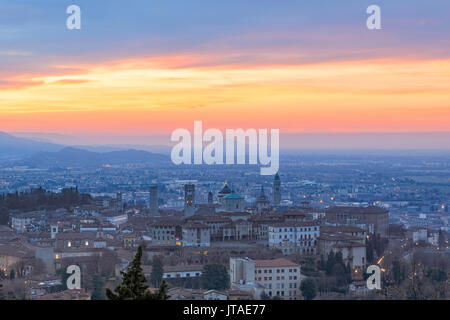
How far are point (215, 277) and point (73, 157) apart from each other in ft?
252

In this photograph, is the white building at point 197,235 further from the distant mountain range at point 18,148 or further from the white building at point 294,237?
the distant mountain range at point 18,148

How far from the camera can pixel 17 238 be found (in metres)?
30.8

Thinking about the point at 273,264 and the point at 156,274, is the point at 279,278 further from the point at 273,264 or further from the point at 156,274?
the point at 156,274

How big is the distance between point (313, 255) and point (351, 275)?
383 centimetres

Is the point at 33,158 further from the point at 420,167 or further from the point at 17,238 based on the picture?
the point at 17,238

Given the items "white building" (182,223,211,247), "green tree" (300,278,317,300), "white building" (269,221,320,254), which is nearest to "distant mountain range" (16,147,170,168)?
"white building" (182,223,211,247)

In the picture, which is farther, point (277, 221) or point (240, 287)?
point (277, 221)

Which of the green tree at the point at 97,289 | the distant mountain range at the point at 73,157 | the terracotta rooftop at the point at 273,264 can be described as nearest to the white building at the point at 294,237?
the terracotta rooftop at the point at 273,264

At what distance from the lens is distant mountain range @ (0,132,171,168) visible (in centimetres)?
8550

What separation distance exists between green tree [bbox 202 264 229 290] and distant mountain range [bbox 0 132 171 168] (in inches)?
2377

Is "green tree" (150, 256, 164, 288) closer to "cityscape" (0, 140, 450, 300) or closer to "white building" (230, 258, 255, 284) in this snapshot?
"cityscape" (0, 140, 450, 300)

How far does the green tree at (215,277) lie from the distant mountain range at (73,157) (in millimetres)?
60382
